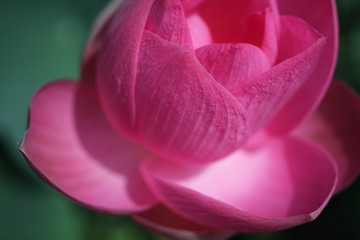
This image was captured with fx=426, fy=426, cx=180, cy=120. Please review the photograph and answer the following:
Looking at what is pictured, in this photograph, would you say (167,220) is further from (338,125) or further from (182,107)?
(338,125)

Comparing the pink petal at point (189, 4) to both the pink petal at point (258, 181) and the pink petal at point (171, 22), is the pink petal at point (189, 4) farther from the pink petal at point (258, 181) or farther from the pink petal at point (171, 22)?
the pink petal at point (258, 181)

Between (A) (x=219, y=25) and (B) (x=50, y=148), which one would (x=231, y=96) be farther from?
(B) (x=50, y=148)

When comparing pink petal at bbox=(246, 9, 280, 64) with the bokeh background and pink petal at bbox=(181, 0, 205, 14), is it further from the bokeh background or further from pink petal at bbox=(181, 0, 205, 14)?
the bokeh background

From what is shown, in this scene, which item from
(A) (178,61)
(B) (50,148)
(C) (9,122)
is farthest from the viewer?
(C) (9,122)

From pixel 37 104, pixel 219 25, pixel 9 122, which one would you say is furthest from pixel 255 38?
pixel 9 122

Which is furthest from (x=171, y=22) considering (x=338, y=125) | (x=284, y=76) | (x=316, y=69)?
(x=338, y=125)

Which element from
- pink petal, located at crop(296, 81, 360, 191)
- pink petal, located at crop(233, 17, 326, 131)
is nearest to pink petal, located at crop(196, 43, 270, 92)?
pink petal, located at crop(233, 17, 326, 131)
